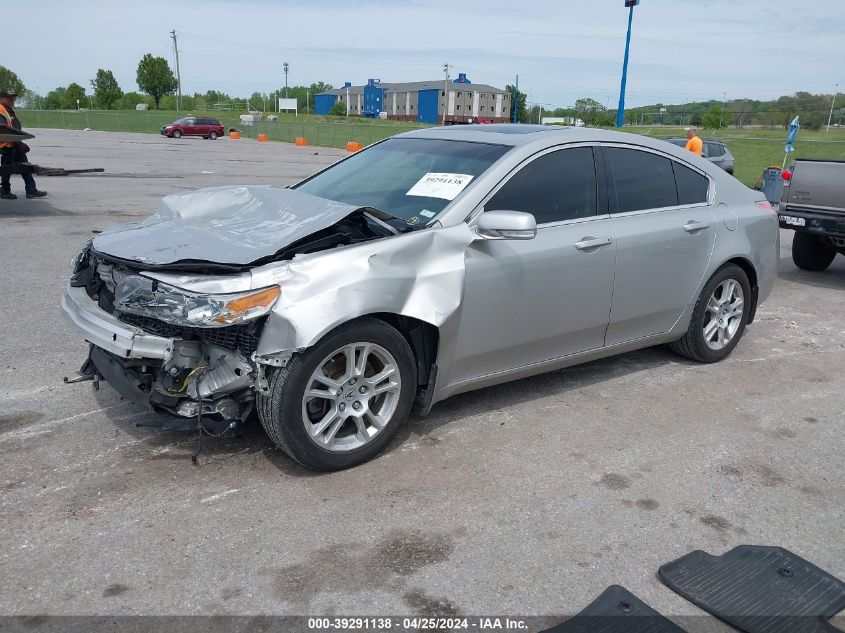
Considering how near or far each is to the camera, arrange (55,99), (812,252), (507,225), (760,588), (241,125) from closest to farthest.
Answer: (760,588), (507,225), (812,252), (241,125), (55,99)

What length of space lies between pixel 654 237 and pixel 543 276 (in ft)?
3.49

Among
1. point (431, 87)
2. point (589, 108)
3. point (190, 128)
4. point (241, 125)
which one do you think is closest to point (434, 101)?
point (431, 87)

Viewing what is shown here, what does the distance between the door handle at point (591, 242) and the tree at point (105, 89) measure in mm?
A: 108696

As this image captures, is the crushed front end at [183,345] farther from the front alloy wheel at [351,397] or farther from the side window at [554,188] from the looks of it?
→ the side window at [554,188]

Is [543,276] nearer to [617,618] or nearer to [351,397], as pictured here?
[351,397]

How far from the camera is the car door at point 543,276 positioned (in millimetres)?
4254

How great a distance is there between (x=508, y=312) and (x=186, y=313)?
1811 mm

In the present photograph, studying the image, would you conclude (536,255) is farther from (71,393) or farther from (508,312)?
(71,393)

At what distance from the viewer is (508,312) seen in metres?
4.37

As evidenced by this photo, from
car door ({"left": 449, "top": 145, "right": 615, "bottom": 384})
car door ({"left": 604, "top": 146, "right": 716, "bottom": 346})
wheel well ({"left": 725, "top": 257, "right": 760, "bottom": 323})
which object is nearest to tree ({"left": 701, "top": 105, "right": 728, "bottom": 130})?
wheel well ({"left": 725, "top": 257, "right": 760, "bottom": 323})

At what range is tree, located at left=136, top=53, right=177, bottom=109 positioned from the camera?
101312 mm

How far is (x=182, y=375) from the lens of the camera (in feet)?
12.1

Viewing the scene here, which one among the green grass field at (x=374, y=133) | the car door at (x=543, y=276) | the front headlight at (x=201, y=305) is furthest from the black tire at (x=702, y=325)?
the green grass field at (x=374, y=133)

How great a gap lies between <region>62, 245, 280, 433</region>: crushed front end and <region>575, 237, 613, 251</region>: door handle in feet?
6.61
